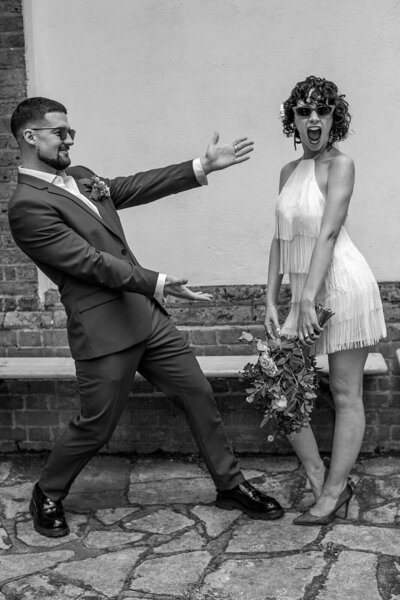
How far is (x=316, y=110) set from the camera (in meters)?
3.97

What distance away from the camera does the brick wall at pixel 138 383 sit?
511cm

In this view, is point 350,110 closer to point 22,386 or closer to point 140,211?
point 140,211

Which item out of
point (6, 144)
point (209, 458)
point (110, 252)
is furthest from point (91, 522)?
point (6, 144)

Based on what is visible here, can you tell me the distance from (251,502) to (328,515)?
16.1 inches

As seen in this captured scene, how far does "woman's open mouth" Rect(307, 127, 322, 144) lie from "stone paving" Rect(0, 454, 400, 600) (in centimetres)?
191

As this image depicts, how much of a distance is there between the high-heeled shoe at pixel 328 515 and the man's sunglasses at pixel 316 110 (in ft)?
6.16

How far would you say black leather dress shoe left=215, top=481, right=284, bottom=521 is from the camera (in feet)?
14.3

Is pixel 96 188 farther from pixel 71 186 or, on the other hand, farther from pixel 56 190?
pixel 56 190

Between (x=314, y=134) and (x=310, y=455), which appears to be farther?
(x=310, y=455)

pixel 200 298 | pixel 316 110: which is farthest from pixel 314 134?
pixel 200 298

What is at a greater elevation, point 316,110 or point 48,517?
point 316,110

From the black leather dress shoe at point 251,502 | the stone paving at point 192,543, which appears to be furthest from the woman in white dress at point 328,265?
the stone paving at point 192,543

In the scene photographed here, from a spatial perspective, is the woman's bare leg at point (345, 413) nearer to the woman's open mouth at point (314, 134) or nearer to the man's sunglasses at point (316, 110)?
the woman's open mouth at point (314, 134)

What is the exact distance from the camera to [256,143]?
5004 millimetres
